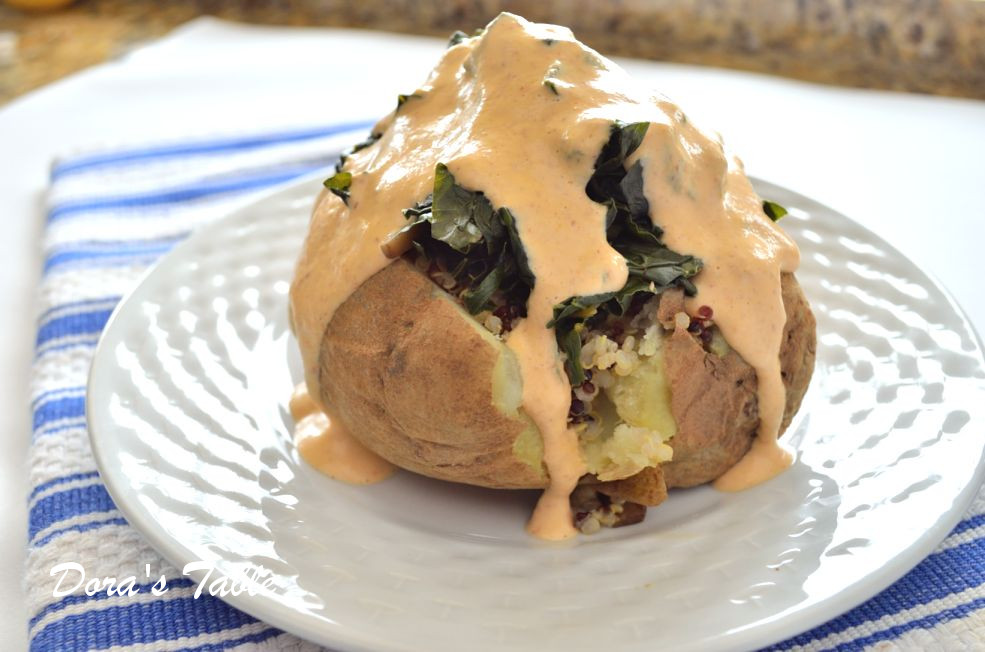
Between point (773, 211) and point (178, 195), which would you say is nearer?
point (773, 211)

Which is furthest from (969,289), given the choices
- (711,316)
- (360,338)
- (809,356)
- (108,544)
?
(108,544)

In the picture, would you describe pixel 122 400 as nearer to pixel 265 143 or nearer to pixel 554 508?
pixel 554 508

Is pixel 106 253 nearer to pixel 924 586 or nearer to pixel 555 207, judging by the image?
pixel 555 207

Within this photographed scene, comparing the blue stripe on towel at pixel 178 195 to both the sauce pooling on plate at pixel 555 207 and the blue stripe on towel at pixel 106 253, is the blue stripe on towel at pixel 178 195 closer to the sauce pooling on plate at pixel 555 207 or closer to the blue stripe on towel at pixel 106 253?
the blue stripe on towel at pixel 106 253

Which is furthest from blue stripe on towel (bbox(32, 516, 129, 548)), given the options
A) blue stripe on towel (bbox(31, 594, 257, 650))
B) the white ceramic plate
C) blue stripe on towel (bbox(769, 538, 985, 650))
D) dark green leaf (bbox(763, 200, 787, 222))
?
dark green leaf (bbox(763, 200, 787, 222))

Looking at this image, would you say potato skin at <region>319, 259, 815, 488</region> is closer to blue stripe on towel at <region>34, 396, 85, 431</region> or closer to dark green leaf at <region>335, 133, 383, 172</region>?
dark green leaf at <region>335, 133, 383, 172</region>

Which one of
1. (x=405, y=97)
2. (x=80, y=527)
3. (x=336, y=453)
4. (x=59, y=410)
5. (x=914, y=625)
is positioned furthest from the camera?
(x=59, y=410)

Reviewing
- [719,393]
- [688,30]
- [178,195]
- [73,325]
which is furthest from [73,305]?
[688,30]

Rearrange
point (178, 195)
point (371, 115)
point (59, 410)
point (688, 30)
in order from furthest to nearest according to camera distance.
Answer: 1. point (688, 30)
2. point (371, 115)
3. point (178, 195)
4. point (59, 410)
